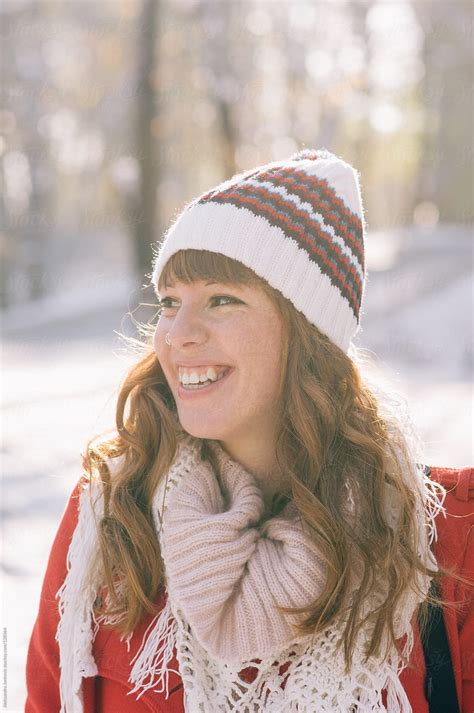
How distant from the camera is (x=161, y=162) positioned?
17078 mm

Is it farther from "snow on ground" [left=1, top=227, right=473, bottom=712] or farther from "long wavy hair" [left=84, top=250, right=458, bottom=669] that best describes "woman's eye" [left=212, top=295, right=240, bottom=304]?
"snow on ground" [left=1, top=227, right=473, bottom=712]

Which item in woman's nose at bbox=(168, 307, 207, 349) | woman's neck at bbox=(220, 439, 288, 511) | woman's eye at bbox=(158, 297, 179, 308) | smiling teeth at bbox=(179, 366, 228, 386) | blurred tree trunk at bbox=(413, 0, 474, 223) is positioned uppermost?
blurred tree trunk at bbox=(413, 0, 474, 223)

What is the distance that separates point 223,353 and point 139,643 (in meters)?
0.73

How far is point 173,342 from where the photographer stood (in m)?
1.98

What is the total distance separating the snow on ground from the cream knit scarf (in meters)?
0.53

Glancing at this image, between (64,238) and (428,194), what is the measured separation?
1519cm

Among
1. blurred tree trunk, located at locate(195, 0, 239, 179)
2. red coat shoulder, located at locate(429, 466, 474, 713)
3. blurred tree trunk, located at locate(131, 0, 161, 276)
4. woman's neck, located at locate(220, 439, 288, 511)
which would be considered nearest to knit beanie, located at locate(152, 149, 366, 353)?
woman's neck, located at locate(220, 439, 288, 511)

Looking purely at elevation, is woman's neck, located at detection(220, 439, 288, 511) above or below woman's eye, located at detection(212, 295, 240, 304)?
below

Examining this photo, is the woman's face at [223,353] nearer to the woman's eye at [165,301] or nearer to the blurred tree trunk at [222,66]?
the woman's eye at [165,301]

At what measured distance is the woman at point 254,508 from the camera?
186 centimetres

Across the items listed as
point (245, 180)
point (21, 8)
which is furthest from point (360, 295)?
point (21, 8)

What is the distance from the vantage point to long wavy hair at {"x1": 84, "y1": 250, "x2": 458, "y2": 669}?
1.87 m

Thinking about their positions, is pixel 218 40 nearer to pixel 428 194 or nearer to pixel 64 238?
pixel 428 194

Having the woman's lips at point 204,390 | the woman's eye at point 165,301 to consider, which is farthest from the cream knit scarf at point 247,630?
the woman's eye at point 165,301
